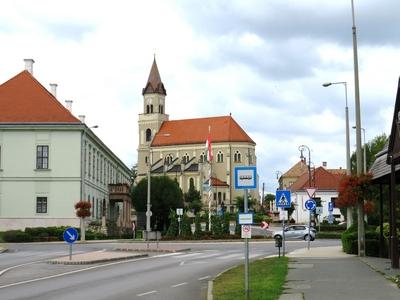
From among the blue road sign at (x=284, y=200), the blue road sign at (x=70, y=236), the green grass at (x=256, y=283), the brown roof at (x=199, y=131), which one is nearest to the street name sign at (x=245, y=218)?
the green grass at (x=256, y=283)

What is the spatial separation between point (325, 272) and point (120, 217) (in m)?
73.2

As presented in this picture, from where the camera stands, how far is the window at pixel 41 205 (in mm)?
63625

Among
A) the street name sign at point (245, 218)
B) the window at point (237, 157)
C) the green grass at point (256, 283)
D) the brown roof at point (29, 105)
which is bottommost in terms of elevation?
the green grass at point (256, 283)

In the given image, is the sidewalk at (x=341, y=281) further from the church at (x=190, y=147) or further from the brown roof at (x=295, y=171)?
the brown roof at (x=295, y=171)

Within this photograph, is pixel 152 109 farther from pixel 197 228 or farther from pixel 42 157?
pixel 197 228

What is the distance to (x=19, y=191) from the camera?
64.0 meters

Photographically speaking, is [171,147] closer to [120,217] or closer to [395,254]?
[120,217]

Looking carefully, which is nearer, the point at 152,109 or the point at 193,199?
the point at 193,199

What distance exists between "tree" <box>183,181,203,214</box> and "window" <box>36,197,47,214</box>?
61972 millimetres

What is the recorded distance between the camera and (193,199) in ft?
439

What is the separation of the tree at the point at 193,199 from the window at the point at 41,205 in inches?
2440

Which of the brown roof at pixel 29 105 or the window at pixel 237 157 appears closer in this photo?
the brown roof at pixel 29 105

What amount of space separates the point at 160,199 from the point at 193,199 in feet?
126

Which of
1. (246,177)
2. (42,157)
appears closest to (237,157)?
(42,157)
